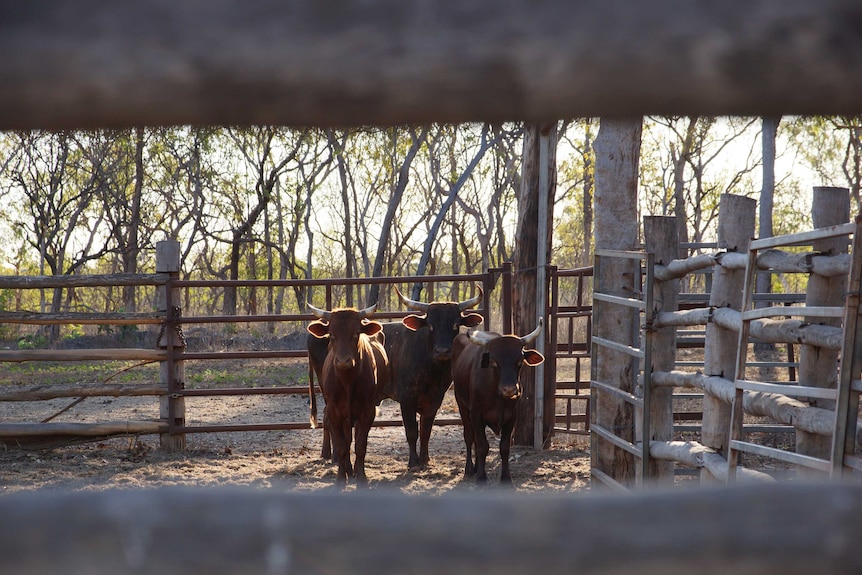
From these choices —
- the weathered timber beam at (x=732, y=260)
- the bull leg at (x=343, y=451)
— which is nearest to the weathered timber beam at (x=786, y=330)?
the weathered timber beam at (x=732, y=260)

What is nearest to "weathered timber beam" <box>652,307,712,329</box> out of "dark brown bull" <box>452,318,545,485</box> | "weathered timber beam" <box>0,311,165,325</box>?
"dark brown bull" <box>452,318,545,485</box>

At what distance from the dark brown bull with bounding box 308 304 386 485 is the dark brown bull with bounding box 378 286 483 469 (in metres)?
0.89

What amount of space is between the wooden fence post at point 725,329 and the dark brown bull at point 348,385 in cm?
334

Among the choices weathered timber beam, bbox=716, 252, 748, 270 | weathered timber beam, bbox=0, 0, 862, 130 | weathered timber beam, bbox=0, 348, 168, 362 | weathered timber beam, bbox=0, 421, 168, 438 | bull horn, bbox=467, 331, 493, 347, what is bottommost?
weathered timber beam, bbox=0, 421, 168, 438

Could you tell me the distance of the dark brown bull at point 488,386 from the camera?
7.41 metres

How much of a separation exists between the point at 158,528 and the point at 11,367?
61.2ft

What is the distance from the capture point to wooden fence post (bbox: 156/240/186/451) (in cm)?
921

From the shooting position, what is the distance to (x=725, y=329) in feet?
15.8

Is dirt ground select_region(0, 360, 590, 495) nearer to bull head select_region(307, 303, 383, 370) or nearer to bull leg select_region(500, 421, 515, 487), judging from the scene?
bull leg select_region(500, 421, 515, 487)

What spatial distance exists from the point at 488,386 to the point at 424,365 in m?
1.23

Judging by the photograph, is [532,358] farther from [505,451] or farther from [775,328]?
[775,328]

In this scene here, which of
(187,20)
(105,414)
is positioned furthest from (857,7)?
(105,414)

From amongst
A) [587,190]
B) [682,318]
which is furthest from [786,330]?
[587,190]

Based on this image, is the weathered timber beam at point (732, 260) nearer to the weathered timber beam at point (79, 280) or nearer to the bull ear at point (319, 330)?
the bull ear at point (319, 330)
